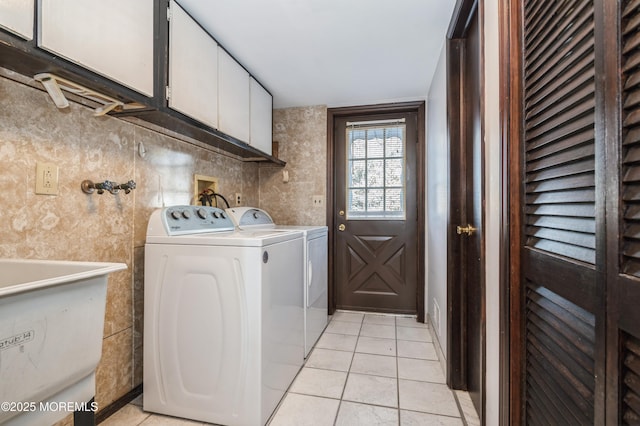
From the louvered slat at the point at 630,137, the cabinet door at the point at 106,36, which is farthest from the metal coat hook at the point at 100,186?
the louvered slat at the point at 630,137

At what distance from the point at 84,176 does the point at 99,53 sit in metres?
0.57

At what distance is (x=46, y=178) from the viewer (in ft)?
4.05

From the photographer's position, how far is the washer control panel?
1.62 m

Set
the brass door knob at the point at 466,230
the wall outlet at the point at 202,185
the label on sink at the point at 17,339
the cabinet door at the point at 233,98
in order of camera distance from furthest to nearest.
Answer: the wall outlet at the point at 202,185
the cabinet door at the point at 233,98
the brass door knob at the point at 466,230
the label on sink at the point at 17,339

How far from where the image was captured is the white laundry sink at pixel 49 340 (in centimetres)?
70

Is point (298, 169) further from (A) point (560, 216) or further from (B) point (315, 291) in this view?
(A) point (560, 216)

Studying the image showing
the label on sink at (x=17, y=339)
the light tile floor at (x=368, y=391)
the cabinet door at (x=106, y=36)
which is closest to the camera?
the label on sink at (x=17, y=339)

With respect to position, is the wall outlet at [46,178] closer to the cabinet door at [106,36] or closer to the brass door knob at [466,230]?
the cabinet door at [106,36]

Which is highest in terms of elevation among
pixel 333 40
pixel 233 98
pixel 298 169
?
pixel 333 40

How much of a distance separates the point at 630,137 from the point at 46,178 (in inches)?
71.5

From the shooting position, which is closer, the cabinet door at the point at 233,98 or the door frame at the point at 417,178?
the cabinet door at the point at 233,98

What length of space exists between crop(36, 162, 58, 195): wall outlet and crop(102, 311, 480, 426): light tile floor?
1.17 metres

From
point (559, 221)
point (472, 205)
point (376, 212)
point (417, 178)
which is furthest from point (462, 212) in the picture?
point (376, 212)

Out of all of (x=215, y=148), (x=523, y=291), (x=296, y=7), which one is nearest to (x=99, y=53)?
(x=296, y=7)
